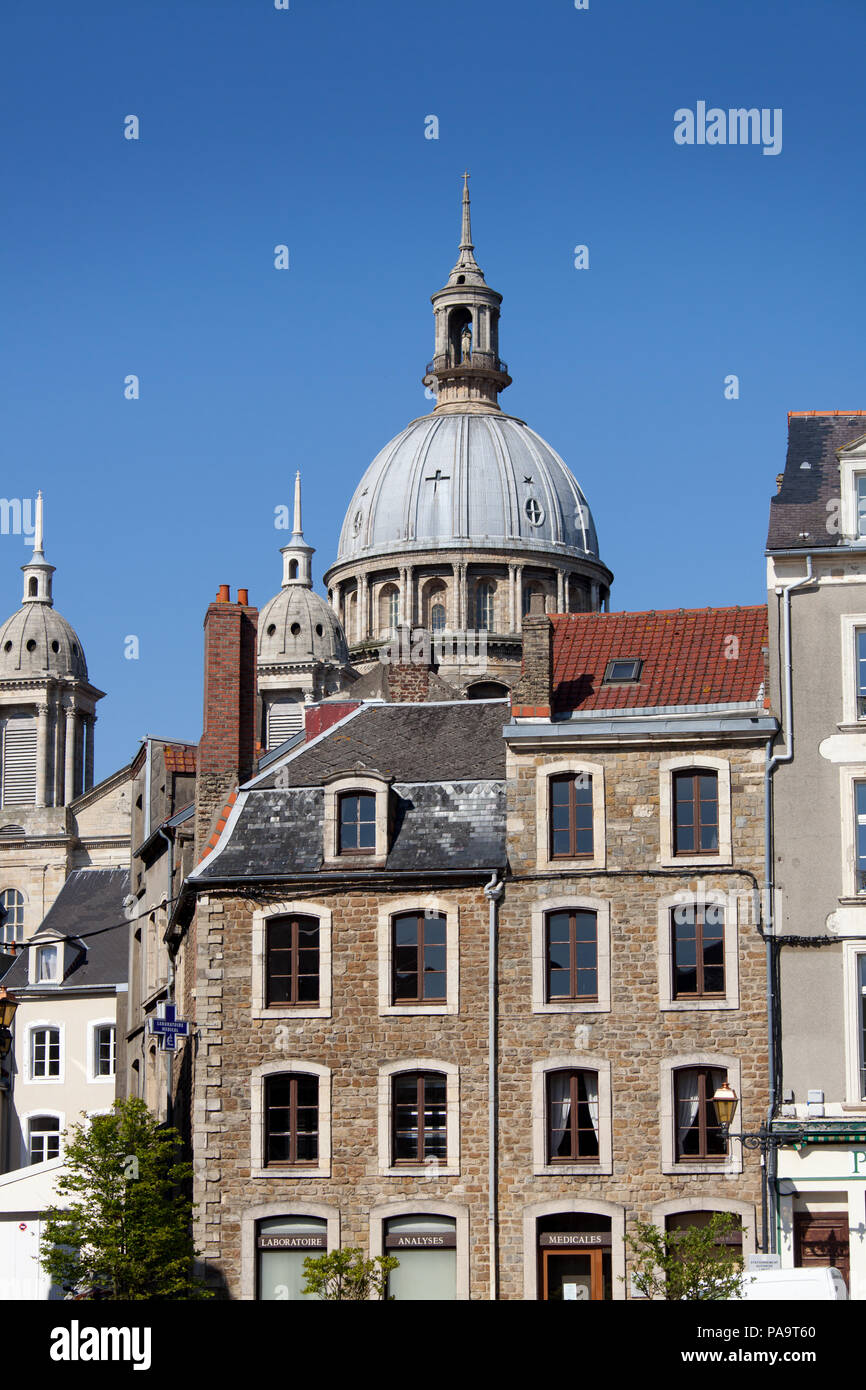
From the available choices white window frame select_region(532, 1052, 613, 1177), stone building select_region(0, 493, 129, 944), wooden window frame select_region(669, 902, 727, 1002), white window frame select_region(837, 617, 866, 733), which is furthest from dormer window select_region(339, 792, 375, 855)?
stone building select_region(0, 493, 129, 944)

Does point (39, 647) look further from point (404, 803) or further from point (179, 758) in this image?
point (404, 803)

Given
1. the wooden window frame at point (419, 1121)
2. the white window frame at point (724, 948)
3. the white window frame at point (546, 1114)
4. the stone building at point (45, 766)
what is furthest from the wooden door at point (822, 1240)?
the stone building at point (45, 766)

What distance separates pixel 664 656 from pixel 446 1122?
886cm

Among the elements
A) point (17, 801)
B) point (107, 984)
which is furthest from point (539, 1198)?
point (17, 801)

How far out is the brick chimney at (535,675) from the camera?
1448 inches

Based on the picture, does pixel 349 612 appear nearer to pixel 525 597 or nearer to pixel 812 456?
pixel 525 597

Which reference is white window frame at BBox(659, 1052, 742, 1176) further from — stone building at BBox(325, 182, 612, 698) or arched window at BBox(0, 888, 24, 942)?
stone building at BBox(325, 182, 612, 698)

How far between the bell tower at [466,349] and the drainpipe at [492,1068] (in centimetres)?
7536

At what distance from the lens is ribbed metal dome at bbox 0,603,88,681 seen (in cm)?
10262

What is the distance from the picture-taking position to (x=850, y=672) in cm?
3588

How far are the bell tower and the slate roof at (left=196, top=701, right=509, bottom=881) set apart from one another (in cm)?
7072

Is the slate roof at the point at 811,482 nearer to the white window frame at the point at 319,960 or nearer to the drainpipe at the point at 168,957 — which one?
the white window frame at the point at 319,960

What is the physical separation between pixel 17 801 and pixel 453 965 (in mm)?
69250

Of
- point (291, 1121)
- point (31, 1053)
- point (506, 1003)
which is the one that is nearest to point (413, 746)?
point (506, 1003)
